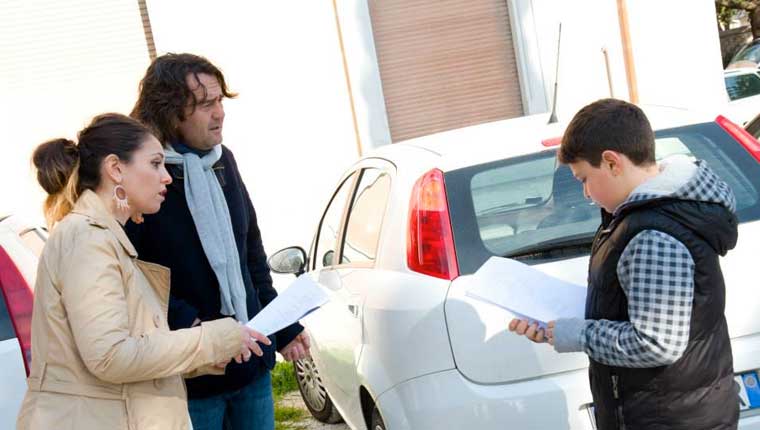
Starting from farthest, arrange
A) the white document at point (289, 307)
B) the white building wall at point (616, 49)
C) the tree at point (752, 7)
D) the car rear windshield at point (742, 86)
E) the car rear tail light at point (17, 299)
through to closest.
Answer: the tree at point (752, 7), the car rear windshield at point (742, 86), the white building wall at point (616, 49), the car rear tail light at point (17, 299), the white document at point (289, 307)

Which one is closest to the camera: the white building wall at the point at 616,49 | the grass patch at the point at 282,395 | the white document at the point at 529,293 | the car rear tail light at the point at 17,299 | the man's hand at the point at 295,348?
the white document at the point at 529,293

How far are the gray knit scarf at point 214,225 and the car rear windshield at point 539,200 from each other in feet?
2.76

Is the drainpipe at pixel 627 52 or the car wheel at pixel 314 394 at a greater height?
the drainpipe at pixel 627 52

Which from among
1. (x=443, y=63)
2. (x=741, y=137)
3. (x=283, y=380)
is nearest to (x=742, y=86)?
(x=443, y=63)

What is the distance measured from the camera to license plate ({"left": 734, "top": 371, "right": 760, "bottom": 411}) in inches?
137

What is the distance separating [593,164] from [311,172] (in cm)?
735

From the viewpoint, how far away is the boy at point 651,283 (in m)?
2.46

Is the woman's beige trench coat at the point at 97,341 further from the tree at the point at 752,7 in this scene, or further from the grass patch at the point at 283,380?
the tree at the point at 752,7

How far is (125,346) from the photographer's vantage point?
2473 millimetres

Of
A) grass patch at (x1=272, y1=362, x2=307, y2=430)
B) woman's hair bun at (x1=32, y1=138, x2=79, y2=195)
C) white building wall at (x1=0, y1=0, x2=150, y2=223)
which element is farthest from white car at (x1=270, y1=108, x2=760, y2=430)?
white building wall at (x1=0, y1=0, x2=150, y2=223)

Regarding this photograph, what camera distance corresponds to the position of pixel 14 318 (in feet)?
12.5

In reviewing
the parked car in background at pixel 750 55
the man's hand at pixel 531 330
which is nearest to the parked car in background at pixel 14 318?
the man's hand at pixel 531 330

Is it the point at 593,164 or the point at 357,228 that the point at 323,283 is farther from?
the point at 593,164

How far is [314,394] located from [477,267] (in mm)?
2971
